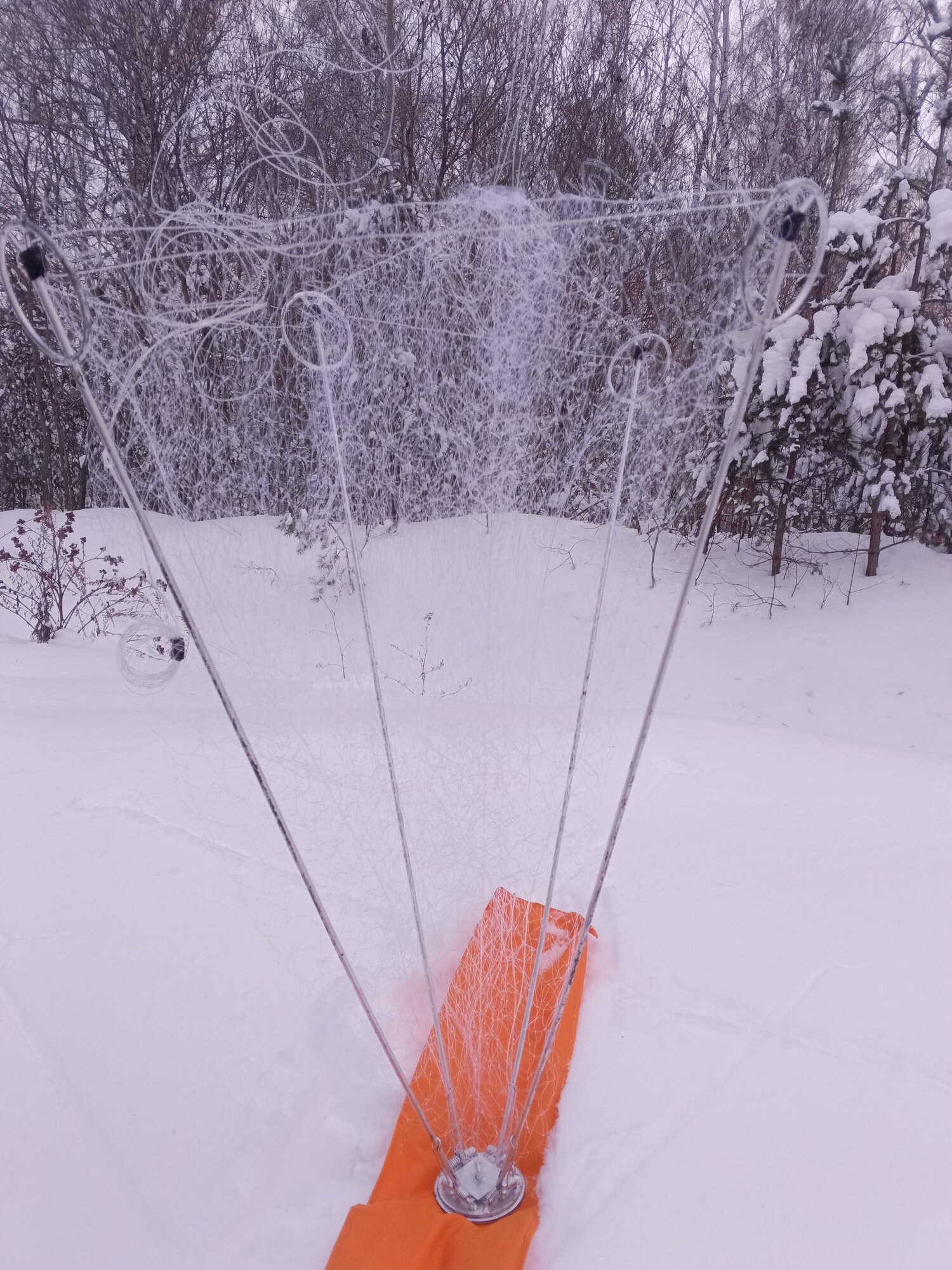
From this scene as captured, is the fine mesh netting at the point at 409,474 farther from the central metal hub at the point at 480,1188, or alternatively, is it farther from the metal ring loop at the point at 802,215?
the metal ring loop at the point at 802,215

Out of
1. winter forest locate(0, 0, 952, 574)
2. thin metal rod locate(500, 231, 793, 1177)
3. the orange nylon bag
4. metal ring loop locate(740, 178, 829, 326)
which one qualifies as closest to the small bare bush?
winter forest locate(0, 0, 952, 574)

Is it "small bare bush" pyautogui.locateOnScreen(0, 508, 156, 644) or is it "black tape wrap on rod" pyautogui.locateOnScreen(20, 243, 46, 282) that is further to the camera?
"small bare bush" pyautogui.locateOnScreen(0, 508, 156, 644)

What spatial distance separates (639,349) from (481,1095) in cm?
106

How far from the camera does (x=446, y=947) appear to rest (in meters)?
1.44

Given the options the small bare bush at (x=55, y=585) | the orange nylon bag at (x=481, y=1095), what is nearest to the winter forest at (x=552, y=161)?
the small bare bush at (x=55, y=585)

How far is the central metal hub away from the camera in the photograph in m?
1.01

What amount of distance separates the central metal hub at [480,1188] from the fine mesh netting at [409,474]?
0.08 meters

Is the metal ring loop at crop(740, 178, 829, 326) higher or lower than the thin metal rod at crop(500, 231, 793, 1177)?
higher

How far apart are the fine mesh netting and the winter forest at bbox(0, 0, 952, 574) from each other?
0.03 meters

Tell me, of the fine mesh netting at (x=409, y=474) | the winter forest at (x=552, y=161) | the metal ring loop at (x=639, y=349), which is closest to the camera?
the metal ring loop at (x=639, y=349)

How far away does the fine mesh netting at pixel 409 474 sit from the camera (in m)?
1.23

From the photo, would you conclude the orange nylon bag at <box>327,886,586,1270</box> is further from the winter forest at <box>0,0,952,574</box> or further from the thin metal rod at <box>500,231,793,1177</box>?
the winter forest at <box>0,0,952,574</box>

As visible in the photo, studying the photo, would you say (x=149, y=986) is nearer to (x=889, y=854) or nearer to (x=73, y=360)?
(x=73, y=360)

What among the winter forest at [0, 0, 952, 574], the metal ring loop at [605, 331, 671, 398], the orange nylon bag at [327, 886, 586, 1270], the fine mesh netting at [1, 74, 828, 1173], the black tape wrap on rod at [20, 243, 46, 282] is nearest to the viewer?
the black tape wrap on rod at [20, 243, 46, 282]
